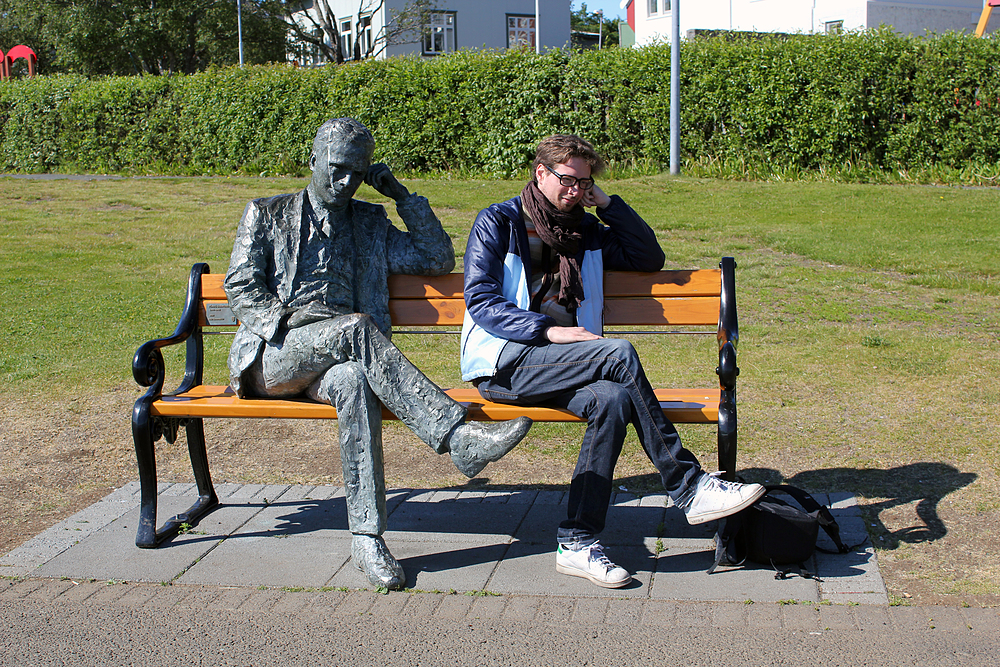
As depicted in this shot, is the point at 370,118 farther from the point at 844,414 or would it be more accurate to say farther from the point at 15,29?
the point at 15,29

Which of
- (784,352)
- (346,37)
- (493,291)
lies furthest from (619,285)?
(346,37)

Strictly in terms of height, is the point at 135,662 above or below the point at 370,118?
below

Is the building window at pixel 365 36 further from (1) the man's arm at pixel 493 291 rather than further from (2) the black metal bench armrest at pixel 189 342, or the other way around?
(1) the man's arm at pixel 493 291

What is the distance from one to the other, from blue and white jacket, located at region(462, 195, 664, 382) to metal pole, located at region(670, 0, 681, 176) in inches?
431

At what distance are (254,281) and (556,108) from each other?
12954 millimetres

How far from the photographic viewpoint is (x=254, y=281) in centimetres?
385

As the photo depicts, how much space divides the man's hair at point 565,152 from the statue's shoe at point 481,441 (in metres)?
1.06

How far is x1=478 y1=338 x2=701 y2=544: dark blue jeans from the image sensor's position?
343 cm

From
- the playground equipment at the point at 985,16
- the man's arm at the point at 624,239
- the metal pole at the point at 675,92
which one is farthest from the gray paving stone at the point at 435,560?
the playground equipment at the point at 985,16

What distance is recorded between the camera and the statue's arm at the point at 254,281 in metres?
3.80

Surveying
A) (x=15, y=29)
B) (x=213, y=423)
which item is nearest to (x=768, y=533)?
(x=213, y=423)

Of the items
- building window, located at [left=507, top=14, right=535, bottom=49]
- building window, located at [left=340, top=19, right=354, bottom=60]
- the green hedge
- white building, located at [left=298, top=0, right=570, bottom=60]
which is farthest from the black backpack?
building window, located at [left=507, top=14, right=535, bottom=49]

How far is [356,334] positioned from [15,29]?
149ft

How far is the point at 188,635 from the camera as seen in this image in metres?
3.18
